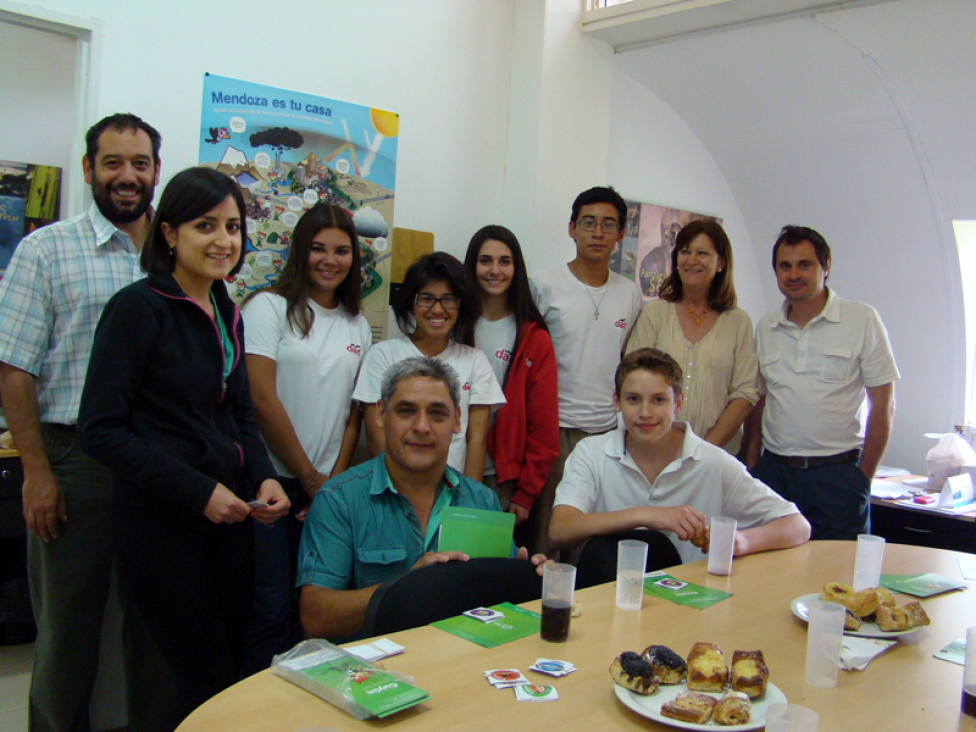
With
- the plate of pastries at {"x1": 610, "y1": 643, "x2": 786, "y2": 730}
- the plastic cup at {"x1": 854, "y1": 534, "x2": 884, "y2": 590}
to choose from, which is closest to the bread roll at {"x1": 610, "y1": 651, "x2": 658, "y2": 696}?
the plate of pastries at {"x1": 610, "y1": 643, "x2": 786, "y2": 730}

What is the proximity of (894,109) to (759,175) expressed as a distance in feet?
3.19

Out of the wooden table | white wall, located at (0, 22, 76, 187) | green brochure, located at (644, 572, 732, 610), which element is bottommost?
the wooden table

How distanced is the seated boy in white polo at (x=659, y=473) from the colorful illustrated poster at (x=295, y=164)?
1271mm

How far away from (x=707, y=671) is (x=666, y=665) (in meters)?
0.06

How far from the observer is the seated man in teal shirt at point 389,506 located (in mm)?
1787

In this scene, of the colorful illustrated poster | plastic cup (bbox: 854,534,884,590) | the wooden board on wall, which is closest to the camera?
plastic cup (bbox: 854,534,884,590)

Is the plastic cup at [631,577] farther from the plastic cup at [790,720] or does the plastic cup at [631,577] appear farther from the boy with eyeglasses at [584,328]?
the boy with eyeglasses at [584,328]

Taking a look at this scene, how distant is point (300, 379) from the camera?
2.56 meters

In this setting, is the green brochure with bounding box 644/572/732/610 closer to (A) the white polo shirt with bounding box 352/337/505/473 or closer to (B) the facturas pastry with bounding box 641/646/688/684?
(B) the facturas pastry with bounding box 641/646/688/684

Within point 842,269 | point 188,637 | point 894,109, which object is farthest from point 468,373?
point 842,269

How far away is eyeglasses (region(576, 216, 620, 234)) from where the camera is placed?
3059 millimetres

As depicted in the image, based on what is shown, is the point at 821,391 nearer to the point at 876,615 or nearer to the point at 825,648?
the point at 876,615

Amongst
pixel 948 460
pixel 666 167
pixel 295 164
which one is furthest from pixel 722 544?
pixel 666 167

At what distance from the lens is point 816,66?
404 cm
